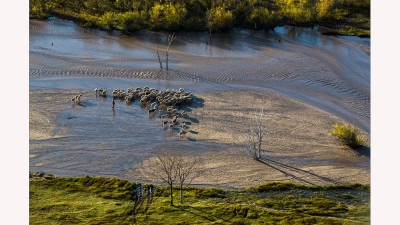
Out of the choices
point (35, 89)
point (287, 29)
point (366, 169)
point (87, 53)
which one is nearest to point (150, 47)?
point (87, 53)

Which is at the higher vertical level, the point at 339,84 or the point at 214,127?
the point at 339,84

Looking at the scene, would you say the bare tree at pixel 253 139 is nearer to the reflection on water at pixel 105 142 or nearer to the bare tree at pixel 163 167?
the reflection on water at pixel 105 142

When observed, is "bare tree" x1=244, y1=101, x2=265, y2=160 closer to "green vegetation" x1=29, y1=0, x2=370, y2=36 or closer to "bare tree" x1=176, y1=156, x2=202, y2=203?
"bare tree" x1=176, y1=156, x2=202, y2=203

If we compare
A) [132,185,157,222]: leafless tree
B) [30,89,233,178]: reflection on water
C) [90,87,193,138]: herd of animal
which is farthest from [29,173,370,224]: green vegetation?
[90,87,193,138]: herd of animal

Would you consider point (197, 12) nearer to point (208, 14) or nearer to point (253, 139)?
point (208, 14)

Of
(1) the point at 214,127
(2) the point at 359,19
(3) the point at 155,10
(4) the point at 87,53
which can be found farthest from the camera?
(2) the point at 359,19

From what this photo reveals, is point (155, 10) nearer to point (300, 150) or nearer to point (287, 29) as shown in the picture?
point (287, 29)
